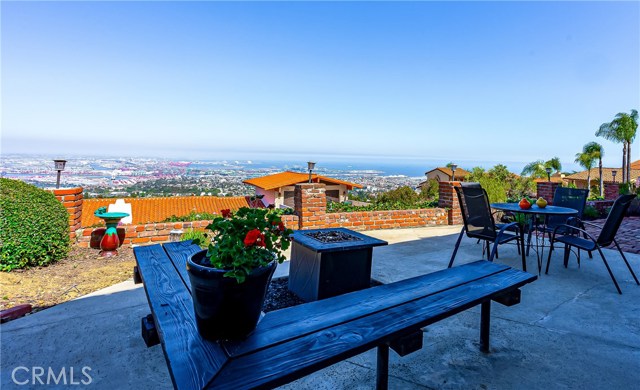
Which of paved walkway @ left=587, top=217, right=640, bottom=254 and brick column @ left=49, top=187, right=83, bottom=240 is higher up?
brick column @ left=49, top=187, right=83, bottom=240

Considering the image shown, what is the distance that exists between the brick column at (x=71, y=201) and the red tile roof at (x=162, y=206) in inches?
235

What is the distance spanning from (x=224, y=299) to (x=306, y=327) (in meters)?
0.33

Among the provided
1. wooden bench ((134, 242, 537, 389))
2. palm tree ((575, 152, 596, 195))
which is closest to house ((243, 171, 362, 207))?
wooden bench ((134, 242, 537, 389))

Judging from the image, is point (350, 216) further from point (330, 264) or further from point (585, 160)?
point (585, 160)

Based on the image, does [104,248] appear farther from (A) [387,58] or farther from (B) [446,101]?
(B) [446,101]

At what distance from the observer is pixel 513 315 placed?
2.27 m

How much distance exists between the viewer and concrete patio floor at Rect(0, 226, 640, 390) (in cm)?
155

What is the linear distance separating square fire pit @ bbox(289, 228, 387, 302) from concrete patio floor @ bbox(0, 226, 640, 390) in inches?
24.5

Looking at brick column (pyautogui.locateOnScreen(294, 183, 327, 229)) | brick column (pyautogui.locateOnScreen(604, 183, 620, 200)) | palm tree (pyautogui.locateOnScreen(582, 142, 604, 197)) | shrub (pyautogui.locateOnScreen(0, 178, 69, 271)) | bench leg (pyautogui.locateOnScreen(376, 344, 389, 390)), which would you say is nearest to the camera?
bench leg (pyautogui.locateOnScreen(376, 344, 389, 390))

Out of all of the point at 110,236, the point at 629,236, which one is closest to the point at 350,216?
the point at 110,236

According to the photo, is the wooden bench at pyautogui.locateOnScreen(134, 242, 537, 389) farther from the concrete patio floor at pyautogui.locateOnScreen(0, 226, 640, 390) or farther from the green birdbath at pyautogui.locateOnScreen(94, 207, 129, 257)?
the green birdbath at pyautogui.locateOnScreen(94, 207, 129, 257)

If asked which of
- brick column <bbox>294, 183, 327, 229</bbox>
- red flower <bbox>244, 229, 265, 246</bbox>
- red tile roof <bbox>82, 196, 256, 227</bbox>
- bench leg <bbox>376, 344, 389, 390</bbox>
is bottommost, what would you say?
red tile roof <bbox>82, 196, 256, 227</bbox>

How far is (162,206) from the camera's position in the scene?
1241cm

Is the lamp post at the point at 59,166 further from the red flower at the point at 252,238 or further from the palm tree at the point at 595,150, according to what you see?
the palm tree at the point at 595,150
